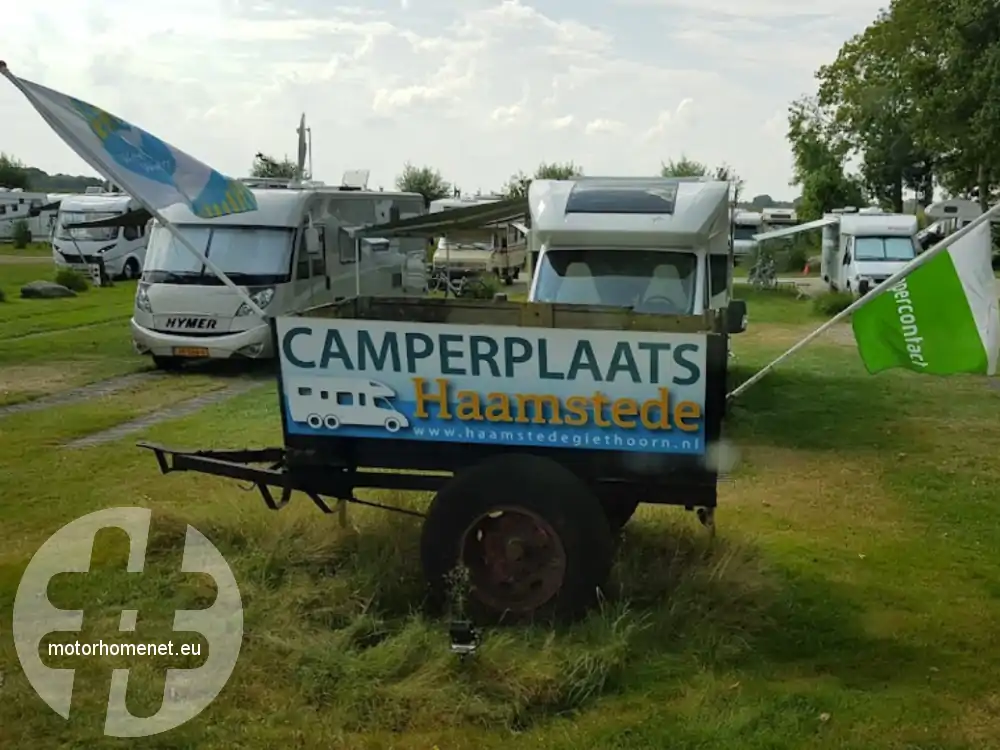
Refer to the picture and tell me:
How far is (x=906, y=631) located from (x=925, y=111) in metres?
29.9

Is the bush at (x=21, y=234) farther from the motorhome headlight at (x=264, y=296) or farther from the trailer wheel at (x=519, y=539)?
the trailer wheel at (x=519, y=539)

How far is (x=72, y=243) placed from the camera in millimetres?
31953

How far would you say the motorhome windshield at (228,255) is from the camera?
14.8 m

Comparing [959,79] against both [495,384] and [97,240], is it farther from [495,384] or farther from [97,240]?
[495,384]

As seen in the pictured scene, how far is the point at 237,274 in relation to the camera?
14922 millimetres

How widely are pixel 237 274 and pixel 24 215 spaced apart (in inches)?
1602

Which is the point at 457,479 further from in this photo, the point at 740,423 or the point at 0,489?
the point at 740,423

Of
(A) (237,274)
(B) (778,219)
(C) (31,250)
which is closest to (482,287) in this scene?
(A) (237,274)

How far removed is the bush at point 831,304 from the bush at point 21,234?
3624 centimetres

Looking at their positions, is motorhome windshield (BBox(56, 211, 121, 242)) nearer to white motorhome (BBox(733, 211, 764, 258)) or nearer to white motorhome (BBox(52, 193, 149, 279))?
white motorhome (BBox(52, 193, 149, 279))

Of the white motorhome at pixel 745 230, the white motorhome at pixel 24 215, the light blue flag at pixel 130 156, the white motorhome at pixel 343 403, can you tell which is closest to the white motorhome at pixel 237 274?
the light blue flag at pixel 130 156

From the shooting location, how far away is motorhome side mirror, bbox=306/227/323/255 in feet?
51.2

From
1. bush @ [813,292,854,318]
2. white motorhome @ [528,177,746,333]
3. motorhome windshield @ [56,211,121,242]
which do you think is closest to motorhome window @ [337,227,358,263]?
white motorhome @ [528,177,746,333]

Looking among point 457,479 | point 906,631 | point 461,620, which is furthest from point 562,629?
point 906,631
